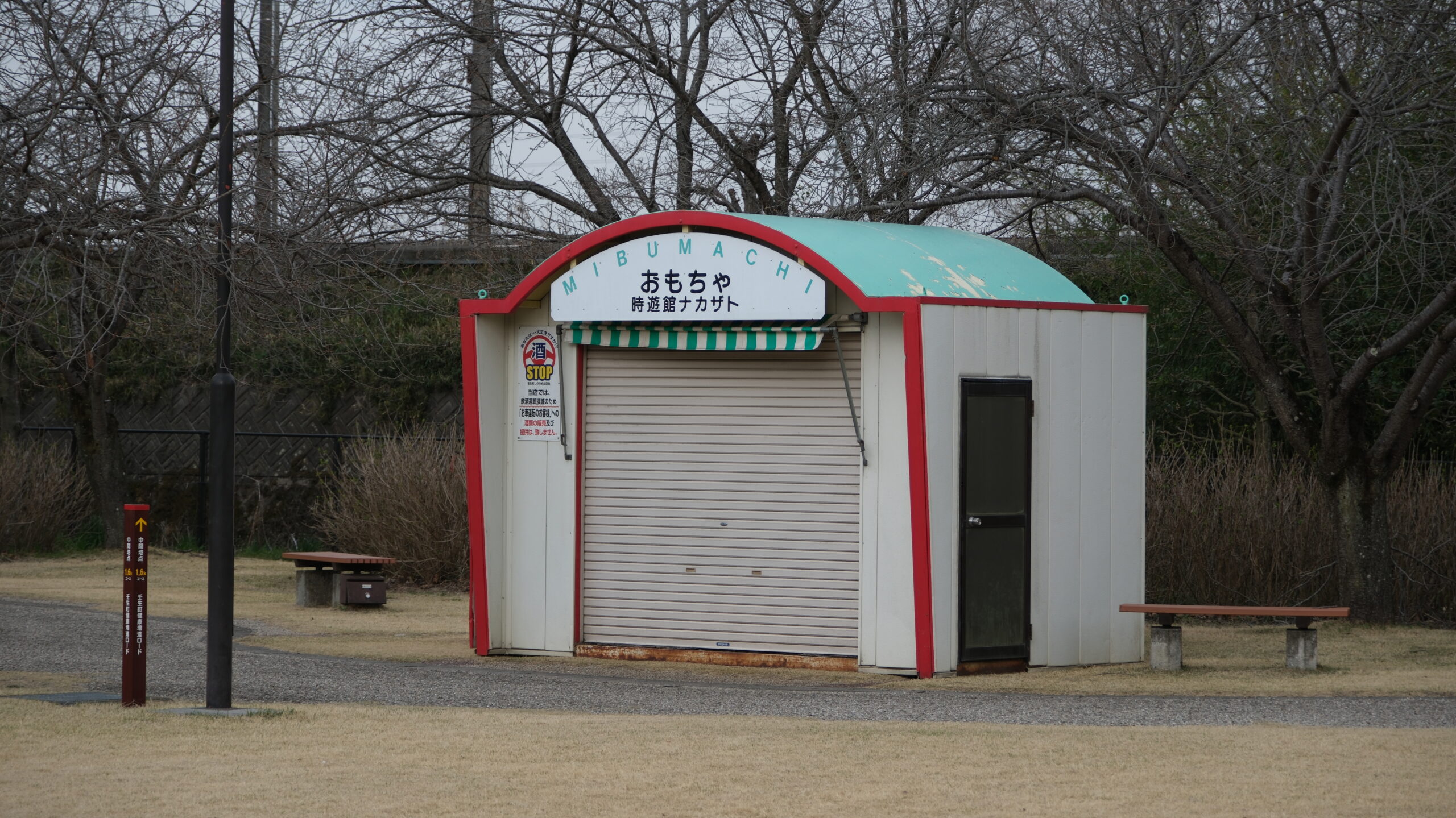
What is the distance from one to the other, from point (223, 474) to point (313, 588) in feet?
27.7

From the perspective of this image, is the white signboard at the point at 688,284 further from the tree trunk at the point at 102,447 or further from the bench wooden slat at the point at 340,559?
the tree trunk at the point at 102,447

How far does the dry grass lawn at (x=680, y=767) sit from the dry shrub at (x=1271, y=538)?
26.3ft

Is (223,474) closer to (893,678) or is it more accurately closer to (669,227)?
(669,227)

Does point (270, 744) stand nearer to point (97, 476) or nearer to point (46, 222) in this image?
point (46, 222)

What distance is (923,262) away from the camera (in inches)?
481

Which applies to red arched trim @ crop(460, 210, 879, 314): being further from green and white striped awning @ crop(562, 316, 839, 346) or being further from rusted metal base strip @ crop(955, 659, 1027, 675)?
rusted metal base strip @ crop(955, 659, 1027, 675)

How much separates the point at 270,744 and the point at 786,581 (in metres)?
4.71

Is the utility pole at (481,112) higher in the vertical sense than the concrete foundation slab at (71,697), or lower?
higher

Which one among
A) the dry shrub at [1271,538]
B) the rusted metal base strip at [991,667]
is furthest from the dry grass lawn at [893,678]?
Result: the dry shrub at [1271,538]

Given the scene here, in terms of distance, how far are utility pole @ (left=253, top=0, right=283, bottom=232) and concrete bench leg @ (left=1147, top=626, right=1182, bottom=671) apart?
269 inches

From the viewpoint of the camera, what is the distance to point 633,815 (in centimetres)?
663

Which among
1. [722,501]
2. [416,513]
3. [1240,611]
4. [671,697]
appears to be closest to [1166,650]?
[1240,611]

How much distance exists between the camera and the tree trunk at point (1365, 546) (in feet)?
51.1

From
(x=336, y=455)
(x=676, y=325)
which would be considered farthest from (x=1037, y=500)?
(x=336, y=455)
